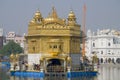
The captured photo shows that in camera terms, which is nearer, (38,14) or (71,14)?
(38,14)

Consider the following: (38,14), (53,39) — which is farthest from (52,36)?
(38,14)

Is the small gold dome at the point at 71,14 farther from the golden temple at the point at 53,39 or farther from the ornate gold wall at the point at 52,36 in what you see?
the ornate gold wall at the point at 52,36

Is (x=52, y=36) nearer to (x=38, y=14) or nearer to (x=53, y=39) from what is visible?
(x=53, y=39)

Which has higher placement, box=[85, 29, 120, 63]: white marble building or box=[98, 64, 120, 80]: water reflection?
box=[85, 29, 120, 63]: white marble building

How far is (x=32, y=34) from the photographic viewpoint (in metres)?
40.9

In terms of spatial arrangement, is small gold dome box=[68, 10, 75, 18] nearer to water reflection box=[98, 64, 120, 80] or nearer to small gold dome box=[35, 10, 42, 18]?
small gold dome box=[35, 10, 42, 18]

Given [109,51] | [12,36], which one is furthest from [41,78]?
[12,36]

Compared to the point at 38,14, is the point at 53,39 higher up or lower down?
lower down

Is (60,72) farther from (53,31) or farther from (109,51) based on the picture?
(109,51)

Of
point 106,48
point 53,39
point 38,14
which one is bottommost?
point 53,39

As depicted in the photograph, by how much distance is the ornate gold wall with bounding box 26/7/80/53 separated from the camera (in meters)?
39.7

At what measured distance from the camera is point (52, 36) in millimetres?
39750

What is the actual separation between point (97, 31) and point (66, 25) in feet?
140

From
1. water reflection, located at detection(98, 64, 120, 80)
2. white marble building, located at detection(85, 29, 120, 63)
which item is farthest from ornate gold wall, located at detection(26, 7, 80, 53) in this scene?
white marble building, located at detection(85, 29, 120, 63)
